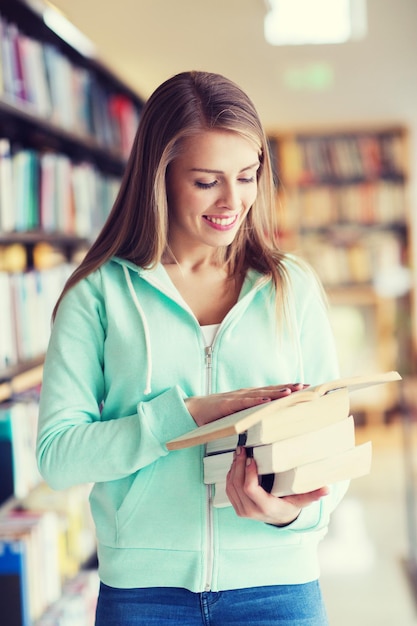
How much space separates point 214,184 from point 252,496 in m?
0.46

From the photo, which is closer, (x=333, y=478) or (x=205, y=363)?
(x=333, y=478)

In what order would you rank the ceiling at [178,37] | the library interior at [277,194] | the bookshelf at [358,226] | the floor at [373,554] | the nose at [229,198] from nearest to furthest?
1. the nose at [229,198]
2. the library interior at [277,194]
3. the floor at [373,554]
4. the ceiling at [178,37]
5. the bookshelf at [358,226]

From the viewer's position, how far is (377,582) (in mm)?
3543

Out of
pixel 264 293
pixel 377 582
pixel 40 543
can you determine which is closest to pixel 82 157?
pixel 40 543

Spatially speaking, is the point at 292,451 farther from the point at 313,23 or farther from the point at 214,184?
the point at 313,23

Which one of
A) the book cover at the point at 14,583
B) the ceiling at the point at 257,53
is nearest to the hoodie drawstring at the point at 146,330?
the book cover at the point at 14,583

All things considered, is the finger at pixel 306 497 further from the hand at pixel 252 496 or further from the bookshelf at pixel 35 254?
the bookshelf at pixel 35 254

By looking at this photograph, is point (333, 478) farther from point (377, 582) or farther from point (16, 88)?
point (377, 582)

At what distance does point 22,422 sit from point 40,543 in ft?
1.26

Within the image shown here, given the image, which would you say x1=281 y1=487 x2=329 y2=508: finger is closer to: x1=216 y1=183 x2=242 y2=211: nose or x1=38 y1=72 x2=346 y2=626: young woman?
x1=38 y1=72 x2=346 y2=626: young woman

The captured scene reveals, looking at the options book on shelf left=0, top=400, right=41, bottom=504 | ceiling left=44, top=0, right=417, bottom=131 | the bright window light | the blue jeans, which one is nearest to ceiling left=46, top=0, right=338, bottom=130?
ceiling left=44, top=0, right=417, bottom=131

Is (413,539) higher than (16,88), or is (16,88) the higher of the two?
(16,88)

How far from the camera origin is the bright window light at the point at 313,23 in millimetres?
3963

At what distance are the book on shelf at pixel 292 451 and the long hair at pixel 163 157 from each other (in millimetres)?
249
